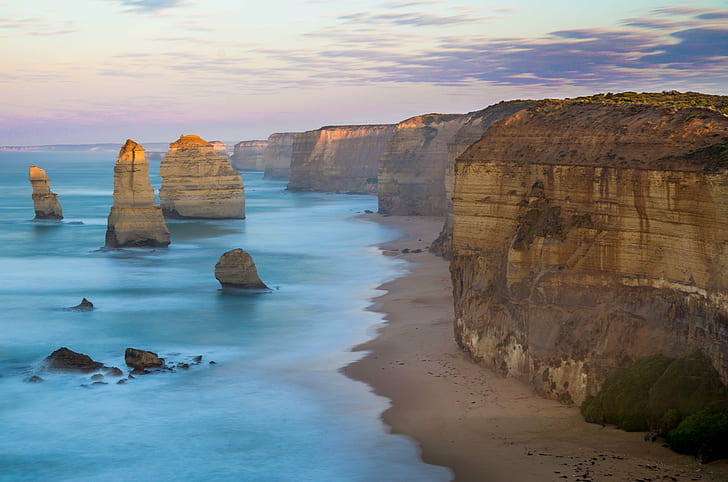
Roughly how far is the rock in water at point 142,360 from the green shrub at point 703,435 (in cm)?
1855

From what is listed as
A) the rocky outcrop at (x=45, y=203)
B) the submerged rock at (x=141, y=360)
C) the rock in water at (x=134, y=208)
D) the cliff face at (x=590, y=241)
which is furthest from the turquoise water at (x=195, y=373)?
the rocky outcrop at (x=45, y=203)

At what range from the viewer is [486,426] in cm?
2378

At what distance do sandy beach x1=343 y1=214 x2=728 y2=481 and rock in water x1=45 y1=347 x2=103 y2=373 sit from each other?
925 cm

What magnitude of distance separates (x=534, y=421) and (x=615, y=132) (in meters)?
8.50

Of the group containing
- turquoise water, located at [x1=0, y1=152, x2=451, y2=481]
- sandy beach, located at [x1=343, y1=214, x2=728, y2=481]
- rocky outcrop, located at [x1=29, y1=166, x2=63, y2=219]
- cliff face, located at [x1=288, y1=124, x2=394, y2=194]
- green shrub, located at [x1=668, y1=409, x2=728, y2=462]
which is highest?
cliff face, located at [x1=288, y1=124, x2=394, y2=194]

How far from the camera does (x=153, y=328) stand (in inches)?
1601

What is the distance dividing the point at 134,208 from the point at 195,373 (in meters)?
38.9

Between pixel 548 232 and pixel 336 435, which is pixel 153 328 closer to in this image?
pixel 336 435

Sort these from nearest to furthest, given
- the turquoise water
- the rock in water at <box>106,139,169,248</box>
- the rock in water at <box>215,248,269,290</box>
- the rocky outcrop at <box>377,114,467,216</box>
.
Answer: the turquoise water < the rock in water at <box>215,248,269,290</box> < the rock in water at <box>106,139,169,248</box> < the rocky outcrop at <box>377,114,467,216</box>

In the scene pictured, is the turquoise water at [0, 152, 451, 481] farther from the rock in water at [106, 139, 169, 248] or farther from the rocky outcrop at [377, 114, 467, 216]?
the rocky outcrop at [377, 114, 467, 216]

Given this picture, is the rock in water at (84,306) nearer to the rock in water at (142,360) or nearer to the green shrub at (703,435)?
the rock in water at (142,360)

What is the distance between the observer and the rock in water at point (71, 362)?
32.3 m

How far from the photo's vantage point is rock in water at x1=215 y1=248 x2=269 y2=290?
4894 cm

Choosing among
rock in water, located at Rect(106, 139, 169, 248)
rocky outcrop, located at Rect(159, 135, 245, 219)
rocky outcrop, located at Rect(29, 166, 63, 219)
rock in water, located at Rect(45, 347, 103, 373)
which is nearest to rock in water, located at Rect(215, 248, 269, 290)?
rock in water, located at Rect(45, 347, 103, 373)
